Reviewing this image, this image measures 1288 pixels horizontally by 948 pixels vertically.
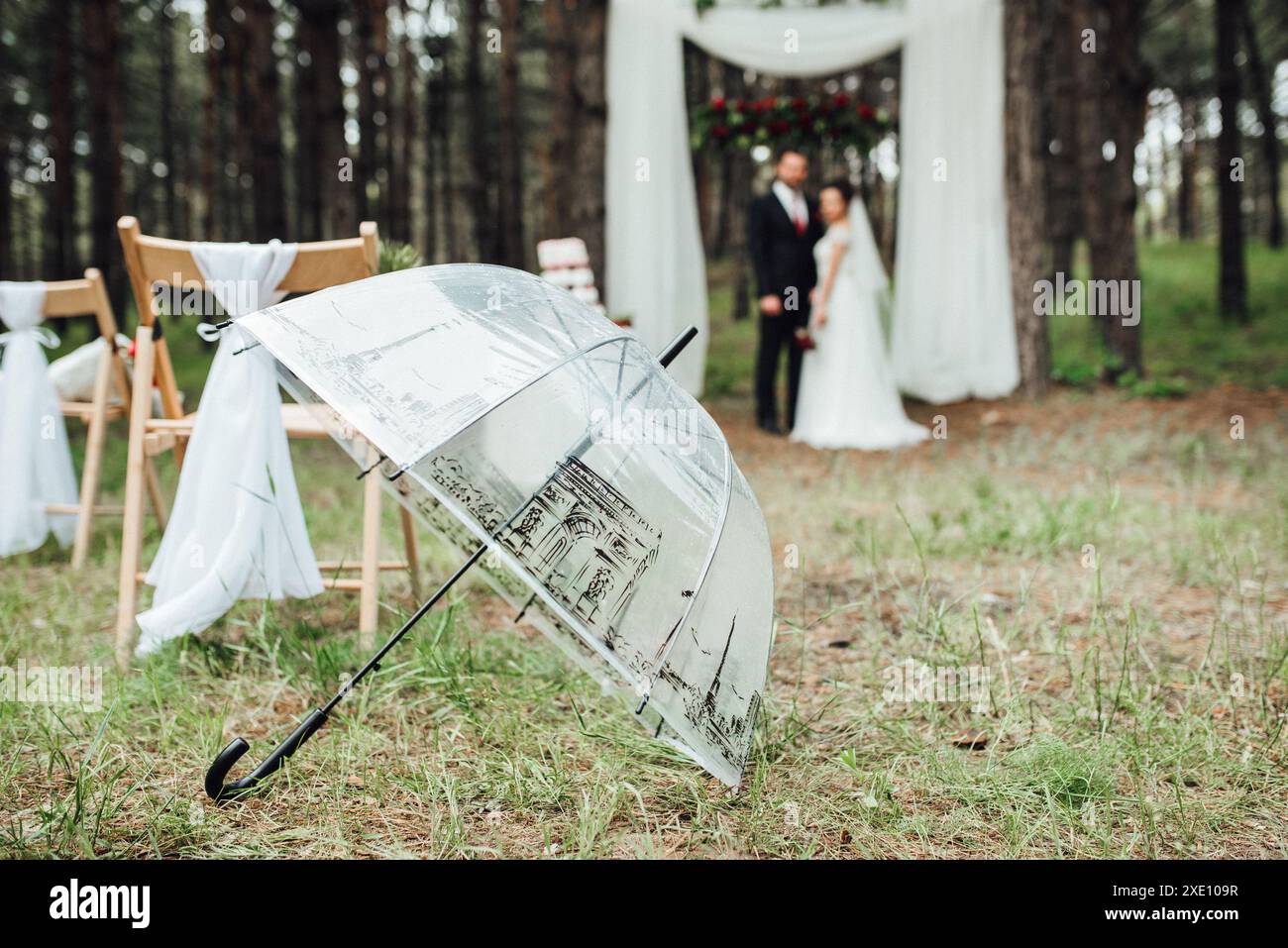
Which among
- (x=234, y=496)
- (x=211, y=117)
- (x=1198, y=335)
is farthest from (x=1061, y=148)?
(x=234, y=496)

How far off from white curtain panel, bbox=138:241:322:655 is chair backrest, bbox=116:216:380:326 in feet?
0.17

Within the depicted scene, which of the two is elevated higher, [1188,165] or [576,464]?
[1188,165]

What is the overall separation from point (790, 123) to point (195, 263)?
20.2ft

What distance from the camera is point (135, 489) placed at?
3.18 meters

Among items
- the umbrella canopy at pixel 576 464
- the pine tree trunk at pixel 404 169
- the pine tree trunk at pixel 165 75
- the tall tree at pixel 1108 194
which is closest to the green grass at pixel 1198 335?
the tall tree at pixel 1108 194

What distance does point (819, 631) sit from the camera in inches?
135

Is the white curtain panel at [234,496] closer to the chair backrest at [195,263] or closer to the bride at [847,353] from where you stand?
the chair backrest at [195,263]

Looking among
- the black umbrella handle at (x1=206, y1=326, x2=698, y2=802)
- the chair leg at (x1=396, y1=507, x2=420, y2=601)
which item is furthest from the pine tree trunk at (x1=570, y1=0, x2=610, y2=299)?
the black umbrella handle at (x1=206, y1=326, x2=698, y2=802)

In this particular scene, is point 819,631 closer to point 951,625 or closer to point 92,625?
point 951,625

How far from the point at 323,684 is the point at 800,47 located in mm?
7021

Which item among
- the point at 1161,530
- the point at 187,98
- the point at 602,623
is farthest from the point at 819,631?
the point at 187,98

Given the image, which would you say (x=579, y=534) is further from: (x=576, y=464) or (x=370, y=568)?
(x=370, y=568)

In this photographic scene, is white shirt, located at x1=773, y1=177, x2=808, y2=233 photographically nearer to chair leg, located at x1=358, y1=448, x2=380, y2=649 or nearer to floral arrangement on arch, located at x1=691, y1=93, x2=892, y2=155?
floral arrangement on arch, located at x1=691, y1=93, x2=892, y2=155

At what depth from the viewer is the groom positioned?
7734mm
